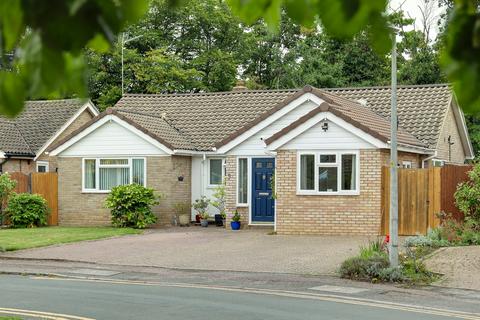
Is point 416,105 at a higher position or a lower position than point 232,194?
higher

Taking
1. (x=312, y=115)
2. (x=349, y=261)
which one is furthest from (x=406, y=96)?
(x=349, y=261)

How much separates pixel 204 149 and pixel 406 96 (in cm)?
804

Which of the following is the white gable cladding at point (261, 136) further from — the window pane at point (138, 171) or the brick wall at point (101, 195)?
the window pane at point (138, 171)

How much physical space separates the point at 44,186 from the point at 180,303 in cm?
1935

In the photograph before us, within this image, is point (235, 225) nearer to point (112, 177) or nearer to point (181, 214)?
point (181, 214)

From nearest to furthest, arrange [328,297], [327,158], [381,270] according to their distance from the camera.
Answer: [328,297], [381,270], [327,158]

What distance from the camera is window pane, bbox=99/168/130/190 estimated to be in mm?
29516

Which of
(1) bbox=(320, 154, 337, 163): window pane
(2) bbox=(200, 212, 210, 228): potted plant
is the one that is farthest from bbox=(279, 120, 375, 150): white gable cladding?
(2) bbox=(200, 212, 210, 228): potted plant

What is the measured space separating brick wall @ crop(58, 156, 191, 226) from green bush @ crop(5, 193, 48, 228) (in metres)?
1.05

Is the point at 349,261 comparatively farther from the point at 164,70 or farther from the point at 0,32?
the point at 164,70

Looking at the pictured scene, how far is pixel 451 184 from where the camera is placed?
23.4 metres

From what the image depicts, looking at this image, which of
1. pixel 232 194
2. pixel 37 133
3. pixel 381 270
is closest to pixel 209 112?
pixel 232 194

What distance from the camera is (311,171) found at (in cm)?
2450

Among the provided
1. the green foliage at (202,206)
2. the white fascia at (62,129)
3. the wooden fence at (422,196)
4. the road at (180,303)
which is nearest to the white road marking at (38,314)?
the road at (180,303)
